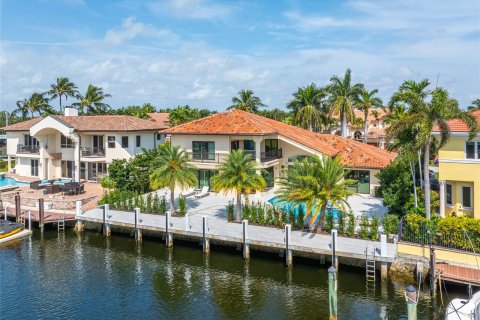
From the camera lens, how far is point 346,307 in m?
20.0

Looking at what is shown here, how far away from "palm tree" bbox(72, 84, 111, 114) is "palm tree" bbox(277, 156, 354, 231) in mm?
53348

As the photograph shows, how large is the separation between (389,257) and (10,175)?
47638 millimetres

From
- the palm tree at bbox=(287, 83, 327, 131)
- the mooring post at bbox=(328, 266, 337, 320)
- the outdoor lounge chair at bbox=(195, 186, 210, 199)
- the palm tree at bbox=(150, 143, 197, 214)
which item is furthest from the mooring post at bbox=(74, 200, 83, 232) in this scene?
the palm tree at bbox=(287, 83, 327, 131)

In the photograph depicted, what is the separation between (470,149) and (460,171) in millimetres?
1395

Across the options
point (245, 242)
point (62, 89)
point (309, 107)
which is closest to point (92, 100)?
point (62, 89)

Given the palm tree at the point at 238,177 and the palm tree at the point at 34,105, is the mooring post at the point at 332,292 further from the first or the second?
the palm tree at the point at 34,105

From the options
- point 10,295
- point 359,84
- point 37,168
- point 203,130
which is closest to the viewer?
point 10,295

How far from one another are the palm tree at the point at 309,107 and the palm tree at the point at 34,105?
41.1 meters

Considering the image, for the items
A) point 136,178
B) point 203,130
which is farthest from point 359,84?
point 136,178

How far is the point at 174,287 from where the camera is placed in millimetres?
22672

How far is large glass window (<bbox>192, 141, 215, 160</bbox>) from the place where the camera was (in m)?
40.2

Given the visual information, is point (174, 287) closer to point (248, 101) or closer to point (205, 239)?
point (205, 239)

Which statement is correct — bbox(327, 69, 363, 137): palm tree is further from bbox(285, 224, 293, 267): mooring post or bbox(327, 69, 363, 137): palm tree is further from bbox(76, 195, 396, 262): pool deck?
bbox(285, 224, 293, 267): mooring post

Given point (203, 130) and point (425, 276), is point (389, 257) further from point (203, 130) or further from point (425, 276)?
point (203, 130)
